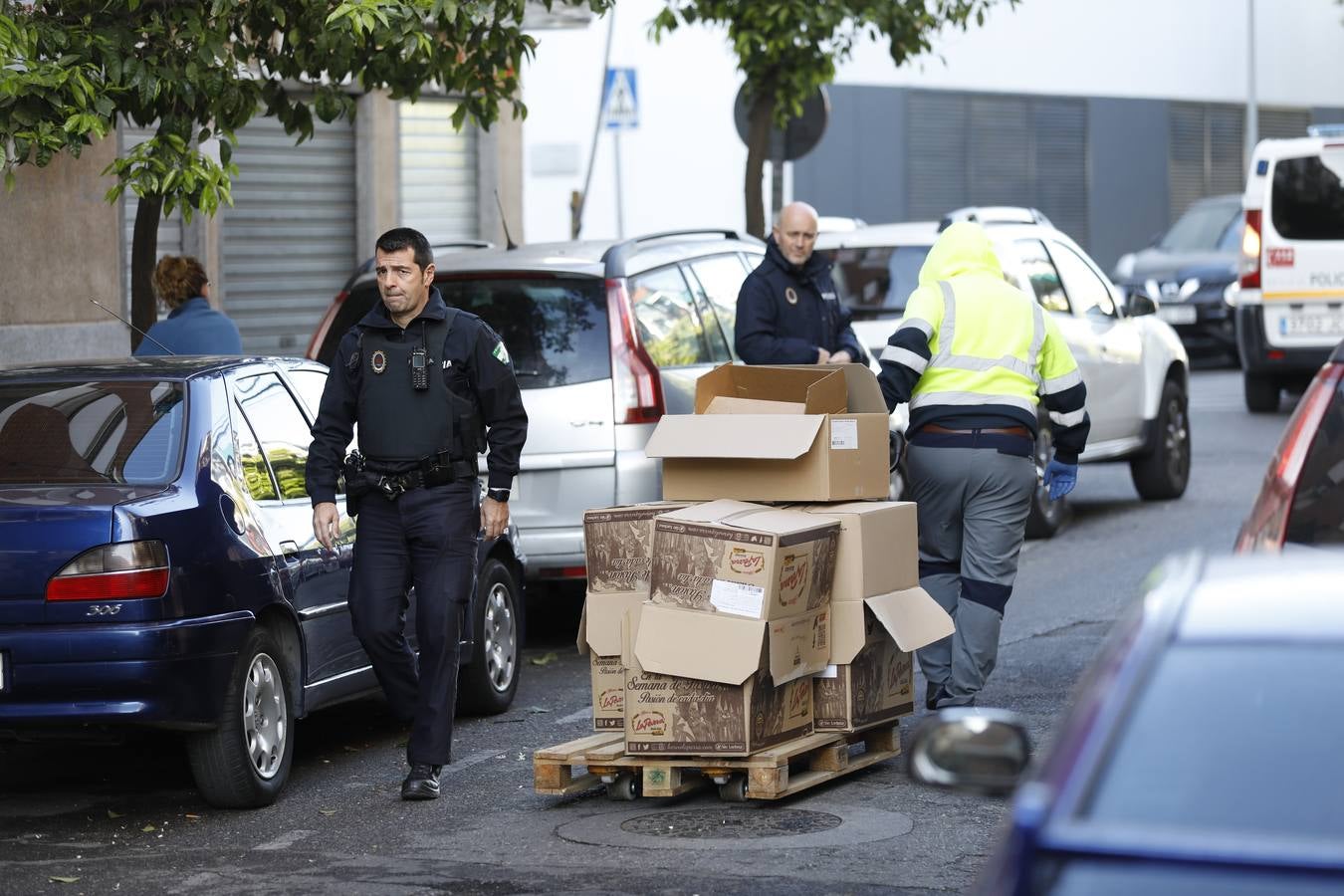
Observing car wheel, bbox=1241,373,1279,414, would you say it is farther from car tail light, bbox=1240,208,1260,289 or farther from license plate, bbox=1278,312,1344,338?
car tail light, bbox=1240,208,1260,289

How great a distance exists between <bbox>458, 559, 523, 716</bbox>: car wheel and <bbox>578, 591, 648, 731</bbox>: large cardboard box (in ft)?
4.69

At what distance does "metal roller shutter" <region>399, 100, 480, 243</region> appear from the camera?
1875 centimetres

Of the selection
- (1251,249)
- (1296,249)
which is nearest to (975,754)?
(1296,249)

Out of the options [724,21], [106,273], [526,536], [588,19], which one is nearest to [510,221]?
[588,19]

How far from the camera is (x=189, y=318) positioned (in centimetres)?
1070

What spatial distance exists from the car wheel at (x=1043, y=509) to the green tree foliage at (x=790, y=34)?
316 centimetres

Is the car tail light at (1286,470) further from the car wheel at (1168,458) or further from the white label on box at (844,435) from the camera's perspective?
the car wheel at (1168,458)

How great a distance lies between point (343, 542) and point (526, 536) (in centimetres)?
188

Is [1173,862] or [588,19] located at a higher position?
[588,19]

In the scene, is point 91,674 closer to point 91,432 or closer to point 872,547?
point 91,432

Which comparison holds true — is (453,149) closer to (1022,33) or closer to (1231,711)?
(1022,33)

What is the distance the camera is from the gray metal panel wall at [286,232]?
55.5 ft

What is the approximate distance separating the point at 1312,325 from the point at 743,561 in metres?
12.9

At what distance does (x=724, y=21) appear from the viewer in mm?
15273
